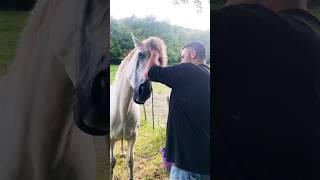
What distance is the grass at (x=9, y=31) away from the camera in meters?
3.32

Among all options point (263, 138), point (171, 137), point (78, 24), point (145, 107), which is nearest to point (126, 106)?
point (145, 107)

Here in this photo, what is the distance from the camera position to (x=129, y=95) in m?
3.30

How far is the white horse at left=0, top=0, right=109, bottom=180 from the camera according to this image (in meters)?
3.27

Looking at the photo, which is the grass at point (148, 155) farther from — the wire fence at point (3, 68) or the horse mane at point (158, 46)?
the wire fence at point (3, 68)

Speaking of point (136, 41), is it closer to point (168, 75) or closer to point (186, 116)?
point (168, 75)

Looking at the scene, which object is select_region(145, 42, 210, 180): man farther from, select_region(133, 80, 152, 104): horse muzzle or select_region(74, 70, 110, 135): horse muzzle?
select_region(74, 70, 110, 135): horse muzzle

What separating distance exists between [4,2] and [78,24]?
1.67 ft

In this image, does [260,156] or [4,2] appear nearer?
[260,156]

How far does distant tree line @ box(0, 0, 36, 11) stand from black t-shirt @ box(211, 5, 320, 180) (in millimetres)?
1125

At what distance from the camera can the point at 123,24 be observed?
3238 millimetres

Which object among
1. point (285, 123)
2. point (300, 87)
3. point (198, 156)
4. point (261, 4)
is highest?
point (261, 4)

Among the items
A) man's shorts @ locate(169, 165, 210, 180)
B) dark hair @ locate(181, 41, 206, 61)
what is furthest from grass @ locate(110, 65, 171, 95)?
man's shorts @ locate(169, 165, 210, 180)

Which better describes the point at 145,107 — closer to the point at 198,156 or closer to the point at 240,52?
the point at 198,156

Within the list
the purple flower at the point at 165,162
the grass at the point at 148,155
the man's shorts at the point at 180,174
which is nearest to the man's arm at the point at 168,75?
the grass at the point at 148,155
